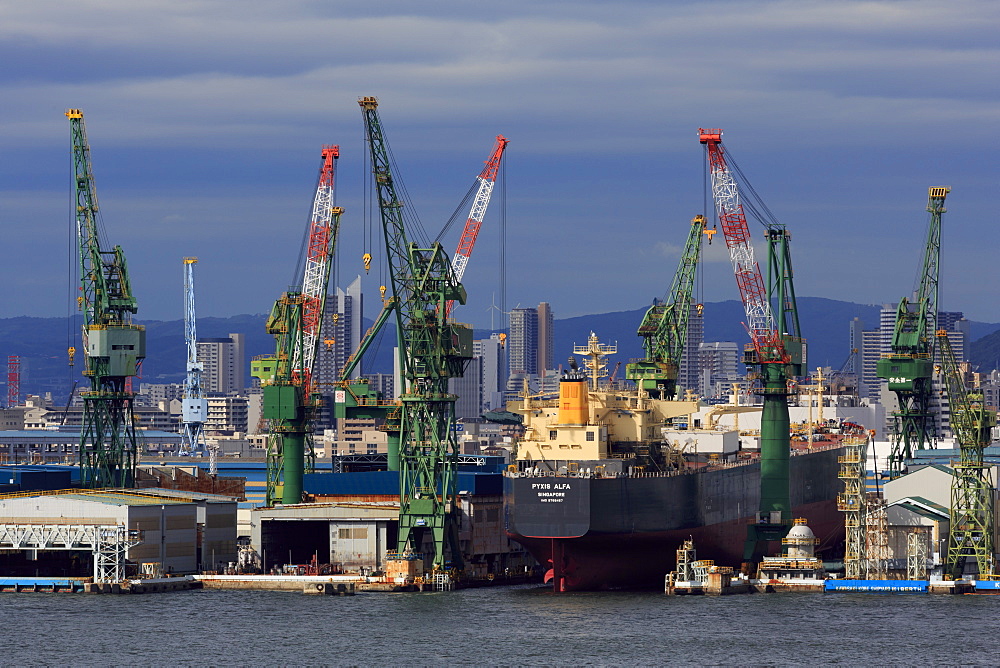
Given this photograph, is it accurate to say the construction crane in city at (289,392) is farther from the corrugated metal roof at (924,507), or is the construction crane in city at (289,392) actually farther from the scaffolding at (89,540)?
the corrugated metal roof at (924,507)

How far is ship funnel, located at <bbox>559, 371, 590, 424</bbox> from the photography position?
10619 cm

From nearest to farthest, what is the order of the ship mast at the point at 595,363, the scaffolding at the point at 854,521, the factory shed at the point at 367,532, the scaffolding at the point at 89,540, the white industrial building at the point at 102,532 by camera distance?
the scaffolding at the point at 854,521, the scaffolding at the point at 89,540, the ship mast at the point at 595,363, the white industrial building at the point at 102,532, the factory shed at the point at 367,532

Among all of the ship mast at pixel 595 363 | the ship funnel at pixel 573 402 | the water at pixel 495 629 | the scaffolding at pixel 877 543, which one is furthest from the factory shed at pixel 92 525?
the scaffolding at pixel 877 543

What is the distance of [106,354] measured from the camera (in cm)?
13212

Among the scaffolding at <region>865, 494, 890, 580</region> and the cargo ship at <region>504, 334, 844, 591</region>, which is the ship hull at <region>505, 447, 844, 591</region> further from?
the scaffolding at <region>865, 494, 890, 580</region>

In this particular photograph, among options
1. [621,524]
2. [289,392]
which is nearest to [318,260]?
[289,392]

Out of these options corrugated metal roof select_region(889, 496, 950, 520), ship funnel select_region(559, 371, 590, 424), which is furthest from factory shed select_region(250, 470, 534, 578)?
corrugated metal roof select_region(889, 496, 950, 520)

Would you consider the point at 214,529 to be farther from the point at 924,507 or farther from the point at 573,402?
the point at 924,507

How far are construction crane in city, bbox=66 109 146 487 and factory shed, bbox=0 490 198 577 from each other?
1608 centimetres

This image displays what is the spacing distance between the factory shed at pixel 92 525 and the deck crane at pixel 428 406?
1301cm

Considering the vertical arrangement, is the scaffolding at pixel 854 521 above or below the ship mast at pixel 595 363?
below

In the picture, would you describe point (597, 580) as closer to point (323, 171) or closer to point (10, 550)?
point (10, 550)

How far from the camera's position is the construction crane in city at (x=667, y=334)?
146 metres

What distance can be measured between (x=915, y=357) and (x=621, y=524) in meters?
47.8
